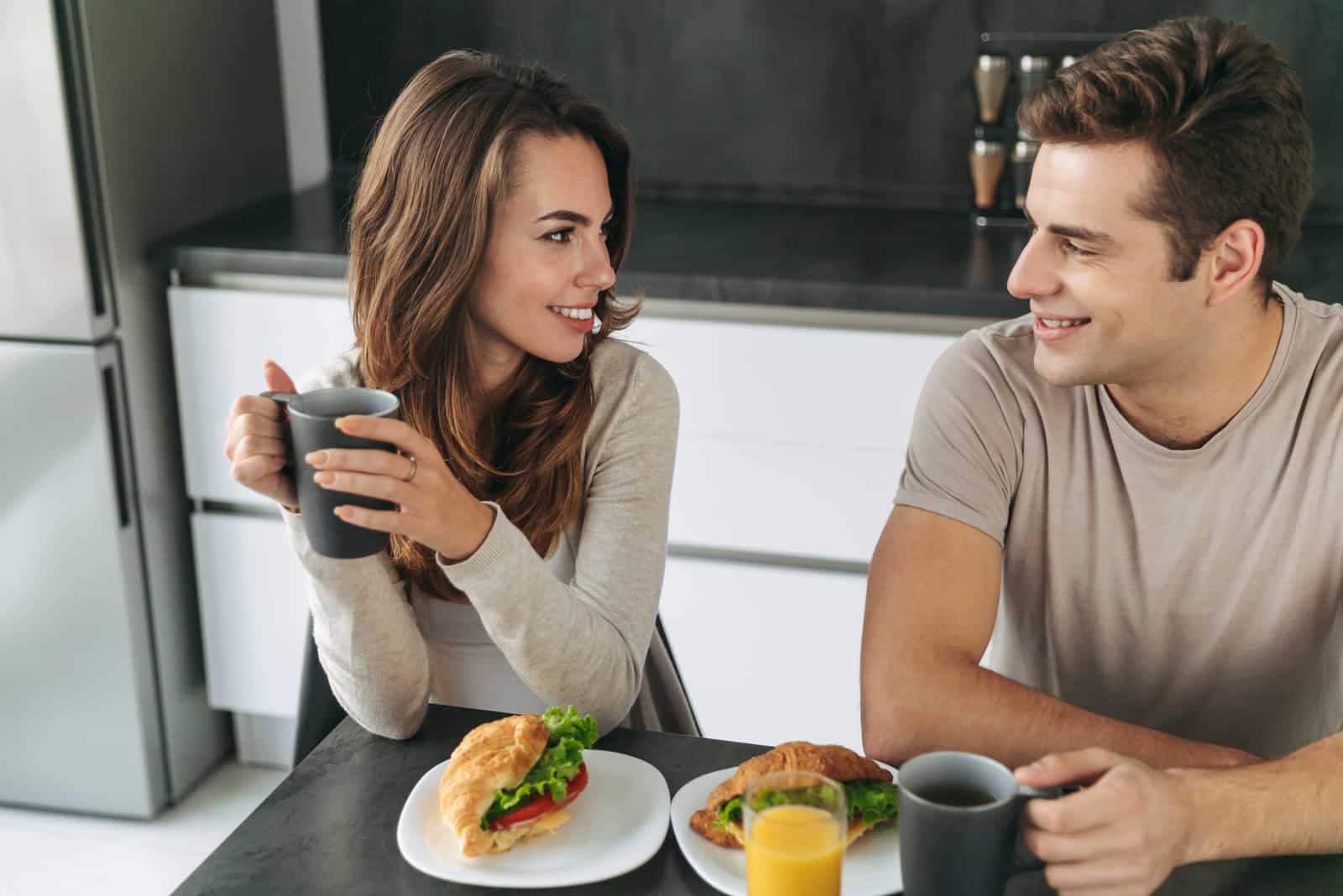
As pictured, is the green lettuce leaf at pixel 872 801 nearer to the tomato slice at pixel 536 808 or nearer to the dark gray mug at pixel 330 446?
the tomato slice at pixel 536 808

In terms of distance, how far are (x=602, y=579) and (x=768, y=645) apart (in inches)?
39.6

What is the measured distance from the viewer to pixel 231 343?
2441 mm

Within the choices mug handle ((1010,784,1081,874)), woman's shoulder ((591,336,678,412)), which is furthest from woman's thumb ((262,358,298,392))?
mug handle ((1010,784,1081,874))

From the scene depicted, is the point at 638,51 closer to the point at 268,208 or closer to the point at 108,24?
the point at 268,208

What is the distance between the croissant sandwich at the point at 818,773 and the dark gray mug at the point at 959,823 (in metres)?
0.13

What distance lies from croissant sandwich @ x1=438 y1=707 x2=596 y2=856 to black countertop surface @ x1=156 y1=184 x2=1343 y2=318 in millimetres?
1186

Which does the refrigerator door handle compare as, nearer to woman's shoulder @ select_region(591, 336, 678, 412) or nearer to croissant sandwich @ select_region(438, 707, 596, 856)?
woman's shoulder @ select_region(591, 336, 678, 412)

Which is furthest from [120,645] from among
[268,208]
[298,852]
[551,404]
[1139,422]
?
[1139,422]

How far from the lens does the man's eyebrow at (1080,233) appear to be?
4.46 feet

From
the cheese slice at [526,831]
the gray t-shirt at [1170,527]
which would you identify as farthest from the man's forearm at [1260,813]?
the cheese slice at [526,831]

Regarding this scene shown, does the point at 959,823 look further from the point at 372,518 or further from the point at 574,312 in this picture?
the point at 574,312

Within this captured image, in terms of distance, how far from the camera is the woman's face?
1.50 metres

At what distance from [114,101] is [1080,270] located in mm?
1625

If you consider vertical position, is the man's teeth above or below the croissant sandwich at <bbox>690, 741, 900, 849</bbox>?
above
